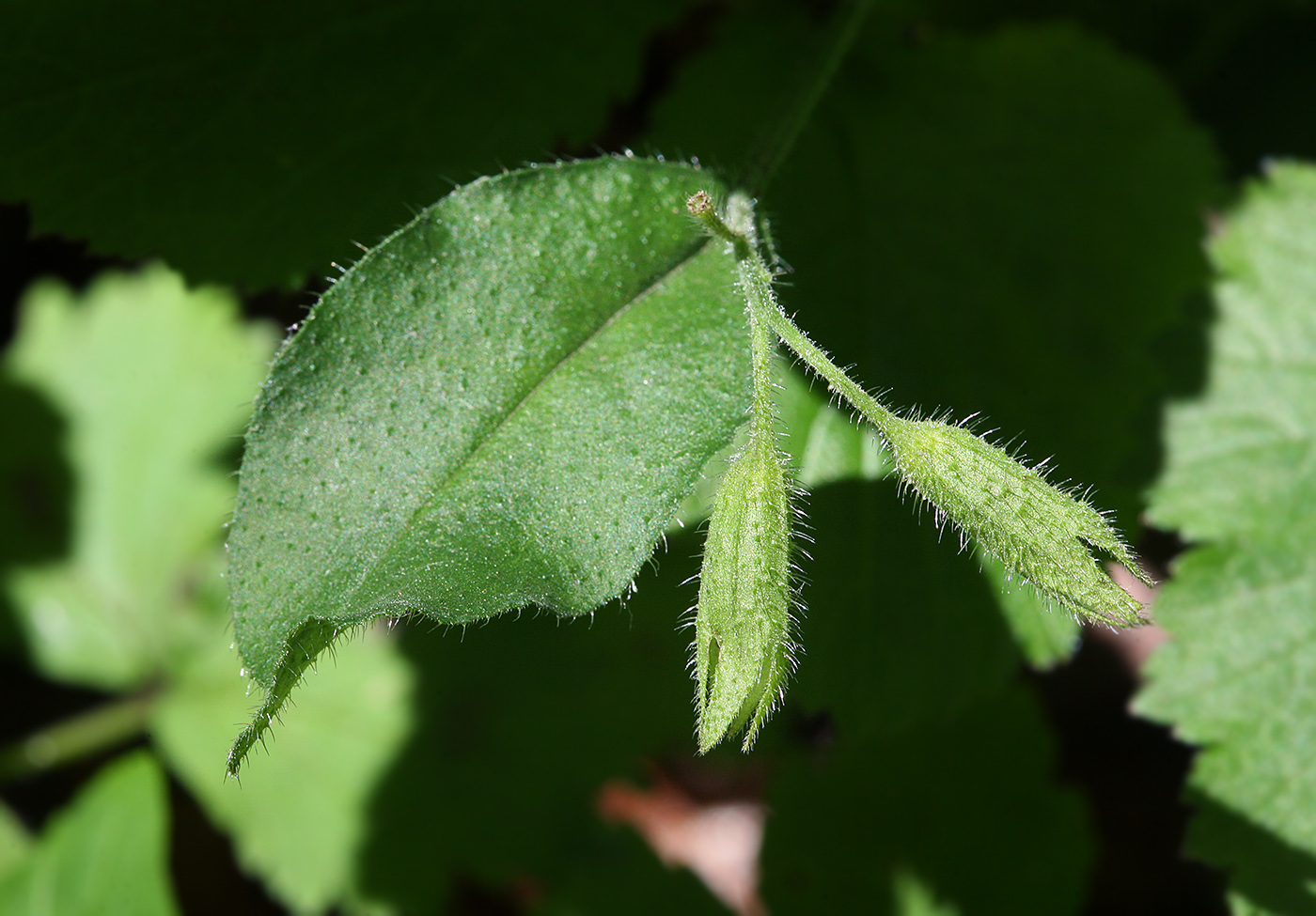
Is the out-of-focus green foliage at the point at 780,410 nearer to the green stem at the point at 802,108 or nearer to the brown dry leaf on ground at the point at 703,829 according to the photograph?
the green stem at the point at 802,108

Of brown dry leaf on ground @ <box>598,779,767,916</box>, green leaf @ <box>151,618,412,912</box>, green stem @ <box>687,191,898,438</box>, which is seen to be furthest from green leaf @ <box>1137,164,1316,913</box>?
green leaf @ <box>151,618,412,912</box>

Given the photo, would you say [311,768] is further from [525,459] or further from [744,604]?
[744,604]

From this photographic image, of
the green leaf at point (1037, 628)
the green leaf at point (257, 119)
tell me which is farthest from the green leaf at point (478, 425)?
the green leaf at point (1037, 628)

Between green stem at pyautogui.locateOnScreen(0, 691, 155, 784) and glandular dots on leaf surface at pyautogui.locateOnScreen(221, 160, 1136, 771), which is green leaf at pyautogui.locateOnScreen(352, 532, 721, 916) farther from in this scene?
glandular dots on leaf surface at pyautogui.locateOnScreen(221, 160, 1136, 771)

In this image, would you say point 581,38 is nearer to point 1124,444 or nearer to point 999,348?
point 999,348

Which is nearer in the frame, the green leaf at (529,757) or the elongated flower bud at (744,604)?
the elongated flower bud at (744,604)

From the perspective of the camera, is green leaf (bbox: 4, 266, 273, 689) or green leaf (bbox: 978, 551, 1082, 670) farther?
green leaf (bbox: 4, 266, 273, 689)
